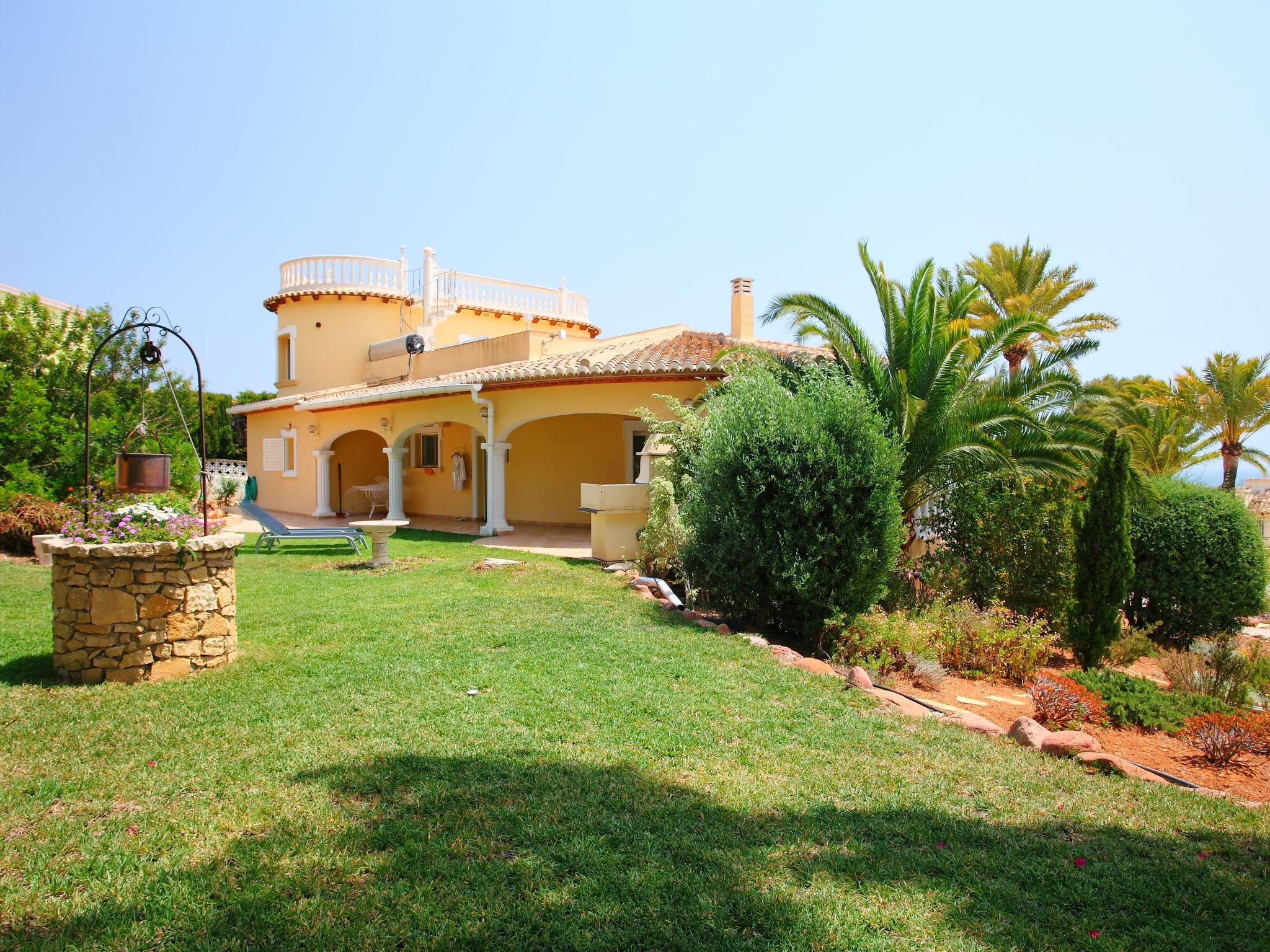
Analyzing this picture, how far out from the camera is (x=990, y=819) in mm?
3797

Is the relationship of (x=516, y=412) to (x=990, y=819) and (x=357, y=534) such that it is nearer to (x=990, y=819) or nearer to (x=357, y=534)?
(x=357, y=534)

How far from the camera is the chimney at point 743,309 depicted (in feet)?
55.3

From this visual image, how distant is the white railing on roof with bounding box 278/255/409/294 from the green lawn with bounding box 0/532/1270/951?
19428 millimetres

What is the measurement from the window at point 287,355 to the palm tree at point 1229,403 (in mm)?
24573

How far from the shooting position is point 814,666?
6488mm

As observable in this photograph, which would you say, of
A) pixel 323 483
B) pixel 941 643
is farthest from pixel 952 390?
pixel 323 483

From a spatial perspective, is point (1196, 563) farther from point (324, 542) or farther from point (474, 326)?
point (474, 326)

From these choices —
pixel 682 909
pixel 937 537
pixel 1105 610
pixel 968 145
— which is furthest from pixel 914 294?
pixel 682 909

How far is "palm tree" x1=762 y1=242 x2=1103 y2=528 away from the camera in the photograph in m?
9.81

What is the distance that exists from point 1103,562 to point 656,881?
6650 mm

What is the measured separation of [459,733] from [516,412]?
11570 millimetres

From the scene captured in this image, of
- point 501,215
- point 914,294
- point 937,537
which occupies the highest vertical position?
point 501,215

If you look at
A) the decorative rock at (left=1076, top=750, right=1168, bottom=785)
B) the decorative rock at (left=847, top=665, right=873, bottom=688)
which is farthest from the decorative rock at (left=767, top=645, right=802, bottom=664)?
the decorative rock at (left=1076, top=750, right=1168, bottom=785)

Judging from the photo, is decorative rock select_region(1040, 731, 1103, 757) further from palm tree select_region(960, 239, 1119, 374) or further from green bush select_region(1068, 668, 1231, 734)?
palm tree select_region(960, 239, 1119, 374)
